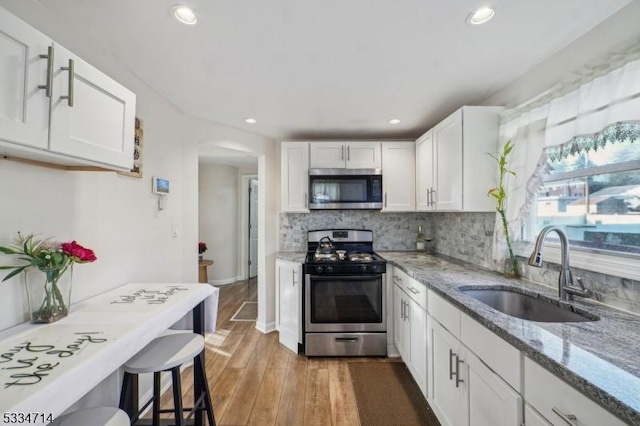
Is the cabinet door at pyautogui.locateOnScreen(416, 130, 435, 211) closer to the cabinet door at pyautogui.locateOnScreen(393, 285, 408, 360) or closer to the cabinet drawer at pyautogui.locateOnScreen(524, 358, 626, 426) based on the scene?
the cabinet door at pyautogui.locateOnScreen(393, 285, 408, 360)

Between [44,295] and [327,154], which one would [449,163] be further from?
[44,295]

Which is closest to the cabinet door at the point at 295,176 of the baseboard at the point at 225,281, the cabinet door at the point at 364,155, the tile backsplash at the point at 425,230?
the tile backsplash at the point at 425,230

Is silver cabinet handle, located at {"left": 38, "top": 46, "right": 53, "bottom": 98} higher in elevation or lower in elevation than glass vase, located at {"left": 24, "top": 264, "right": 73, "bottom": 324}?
higher

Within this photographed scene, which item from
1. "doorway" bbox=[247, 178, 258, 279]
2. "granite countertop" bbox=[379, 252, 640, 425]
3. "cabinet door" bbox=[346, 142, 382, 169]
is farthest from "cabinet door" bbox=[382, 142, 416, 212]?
"doorway" bbox=[247, 178, 258, 279]

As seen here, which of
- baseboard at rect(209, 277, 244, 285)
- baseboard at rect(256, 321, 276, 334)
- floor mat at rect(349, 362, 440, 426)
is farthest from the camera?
baseboard at rect(209, 277, 244, 285)

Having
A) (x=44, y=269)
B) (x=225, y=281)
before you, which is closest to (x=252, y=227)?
(x=225, y=281)

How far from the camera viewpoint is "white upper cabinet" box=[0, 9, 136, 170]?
85cm

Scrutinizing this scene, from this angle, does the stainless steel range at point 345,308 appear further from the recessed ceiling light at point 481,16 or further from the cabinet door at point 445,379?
the recessed ceiling light at point 481,16

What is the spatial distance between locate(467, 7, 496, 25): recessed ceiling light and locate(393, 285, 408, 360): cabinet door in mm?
1947

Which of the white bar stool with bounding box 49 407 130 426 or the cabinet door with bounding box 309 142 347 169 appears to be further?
the cabinet door with bounding box 309 142 347 169

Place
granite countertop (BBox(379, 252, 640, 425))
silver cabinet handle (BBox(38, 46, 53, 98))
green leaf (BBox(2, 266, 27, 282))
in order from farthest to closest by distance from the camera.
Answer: green leaf (BBox(2, 266, 27, 282)) < silver cabinet handle (BBox(38, 46, 53, 98)) < granite countertop (BBox(379, 252, 640, 425))

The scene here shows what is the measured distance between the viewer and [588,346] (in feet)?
2.95

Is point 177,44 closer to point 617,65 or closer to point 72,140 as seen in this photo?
point 72,140

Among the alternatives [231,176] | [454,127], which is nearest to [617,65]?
[454,127]
